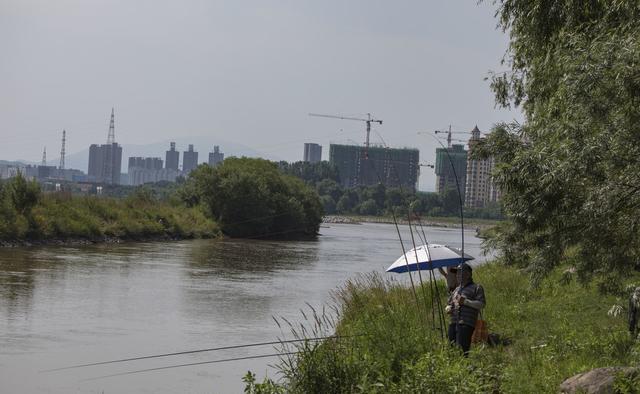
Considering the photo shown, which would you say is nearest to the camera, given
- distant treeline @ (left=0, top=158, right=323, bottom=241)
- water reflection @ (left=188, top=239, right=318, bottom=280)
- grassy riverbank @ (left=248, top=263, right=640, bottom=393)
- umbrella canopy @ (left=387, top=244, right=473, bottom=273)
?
grassy riverbank @ (left=248, top=263, right=640, bottom=393)

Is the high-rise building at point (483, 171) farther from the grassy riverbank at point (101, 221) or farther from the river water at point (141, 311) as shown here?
the grassy riverbank at point (101, 221)

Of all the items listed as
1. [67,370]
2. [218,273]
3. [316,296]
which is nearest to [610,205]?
[67,370]

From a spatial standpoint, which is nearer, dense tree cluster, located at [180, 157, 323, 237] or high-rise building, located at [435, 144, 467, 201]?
high-rise building, located at [435, 144, 467, 201]

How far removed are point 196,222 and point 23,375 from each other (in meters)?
57.8

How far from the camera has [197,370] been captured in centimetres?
1641

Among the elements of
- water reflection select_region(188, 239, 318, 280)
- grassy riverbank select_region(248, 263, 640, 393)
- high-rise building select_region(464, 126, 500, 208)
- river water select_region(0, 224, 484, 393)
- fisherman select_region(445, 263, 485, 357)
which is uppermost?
high-rise building select_region(464, 126, 500, 208)

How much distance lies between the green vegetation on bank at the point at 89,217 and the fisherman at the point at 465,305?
39.9m

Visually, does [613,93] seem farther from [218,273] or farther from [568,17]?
[218,273]

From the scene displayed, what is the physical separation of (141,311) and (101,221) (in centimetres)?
3578

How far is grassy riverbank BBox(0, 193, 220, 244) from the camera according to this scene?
5047 centimetres

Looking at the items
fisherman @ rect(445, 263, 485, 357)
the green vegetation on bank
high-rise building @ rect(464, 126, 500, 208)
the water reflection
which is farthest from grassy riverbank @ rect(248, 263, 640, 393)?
the green vegetation on bank

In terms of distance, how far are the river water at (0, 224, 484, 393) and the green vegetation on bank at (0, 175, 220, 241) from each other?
11.2 feet

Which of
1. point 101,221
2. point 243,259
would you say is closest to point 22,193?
point 101,221

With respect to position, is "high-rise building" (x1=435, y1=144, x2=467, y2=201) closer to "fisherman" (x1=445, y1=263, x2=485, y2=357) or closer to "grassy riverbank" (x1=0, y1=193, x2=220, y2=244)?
"fisherman" (x1=445, y1=263, x2=485, y2=357)
